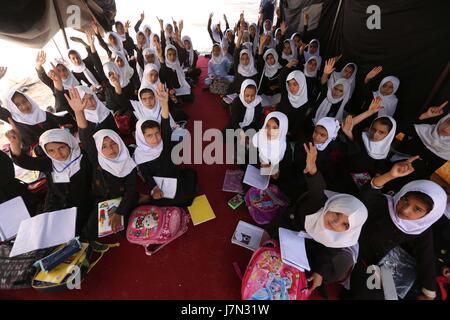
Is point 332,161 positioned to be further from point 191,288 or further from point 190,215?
point 191,288

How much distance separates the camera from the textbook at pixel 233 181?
2.99 meters

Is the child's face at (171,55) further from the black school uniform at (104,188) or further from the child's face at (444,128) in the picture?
the child's face at (444,128)

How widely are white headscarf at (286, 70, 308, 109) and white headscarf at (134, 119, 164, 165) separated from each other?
220 cm

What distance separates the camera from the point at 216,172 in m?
3.31

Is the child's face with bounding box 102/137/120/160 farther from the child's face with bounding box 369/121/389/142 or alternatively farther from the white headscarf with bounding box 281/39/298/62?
the white headscarf with bounding box 281/39/298/62

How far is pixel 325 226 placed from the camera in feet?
5.74

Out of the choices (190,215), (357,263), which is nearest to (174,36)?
(190,215)

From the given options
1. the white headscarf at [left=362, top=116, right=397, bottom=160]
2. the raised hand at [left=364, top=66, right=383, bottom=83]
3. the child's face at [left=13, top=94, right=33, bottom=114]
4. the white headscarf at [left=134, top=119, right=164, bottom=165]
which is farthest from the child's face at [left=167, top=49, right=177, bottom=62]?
the white headscarf at [left=362, top=116, right=397, bottom=160]

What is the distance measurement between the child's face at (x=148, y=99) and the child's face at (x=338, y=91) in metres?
2.84

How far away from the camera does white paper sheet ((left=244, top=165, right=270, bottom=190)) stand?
2.53 metres

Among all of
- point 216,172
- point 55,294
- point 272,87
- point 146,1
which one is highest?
point 146,1

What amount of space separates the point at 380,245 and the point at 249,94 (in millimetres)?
2376

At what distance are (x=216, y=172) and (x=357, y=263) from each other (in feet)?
6.56

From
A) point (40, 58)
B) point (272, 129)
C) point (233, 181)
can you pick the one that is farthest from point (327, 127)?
point (40, 58)
